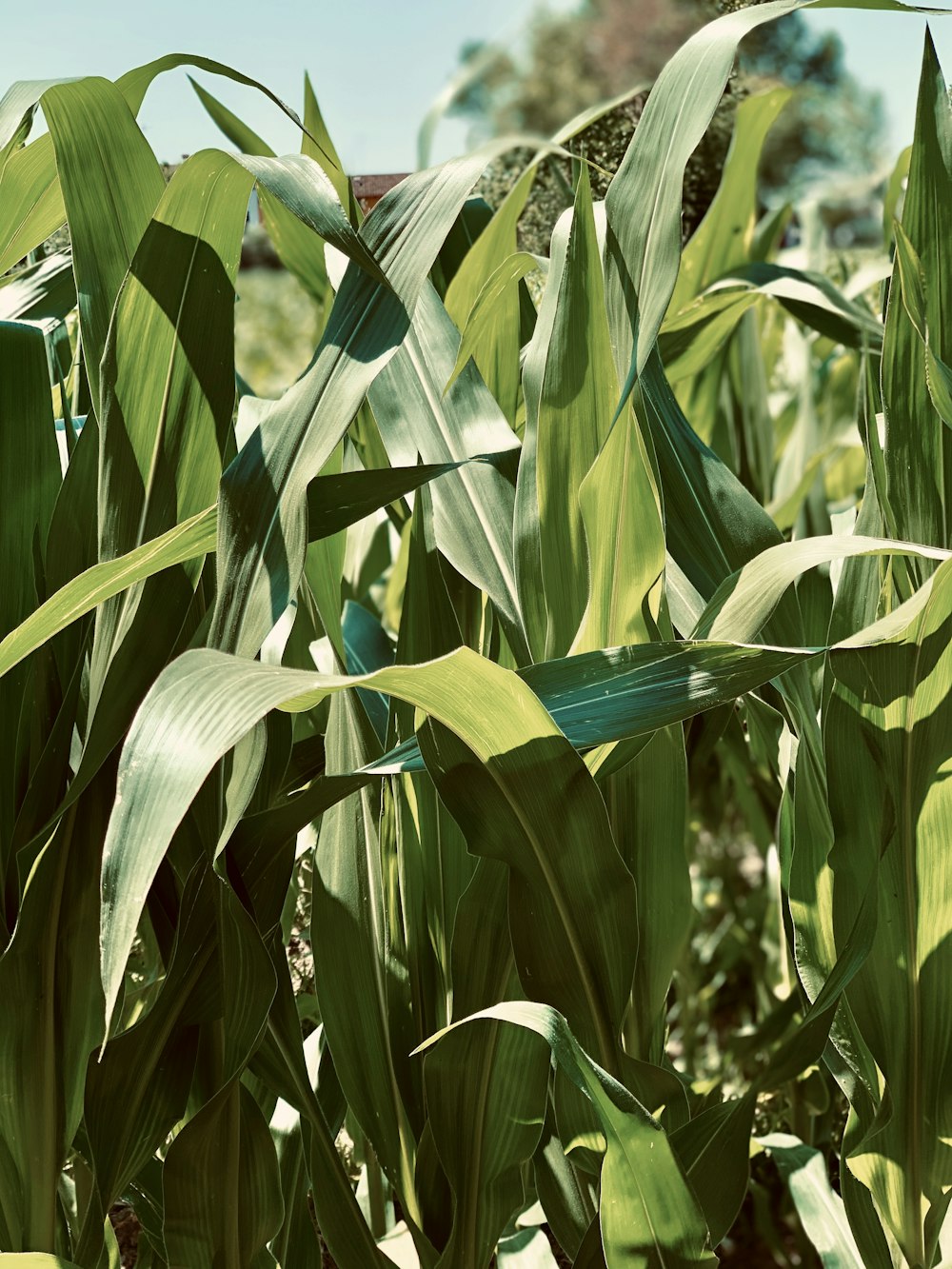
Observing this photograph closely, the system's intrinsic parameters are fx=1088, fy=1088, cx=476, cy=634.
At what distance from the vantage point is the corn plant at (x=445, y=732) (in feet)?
1.17

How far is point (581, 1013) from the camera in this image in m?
0.40

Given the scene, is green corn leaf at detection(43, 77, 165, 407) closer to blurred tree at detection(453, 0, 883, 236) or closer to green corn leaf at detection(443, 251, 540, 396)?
green corn leaf at detection(443, 251, 540, 396)

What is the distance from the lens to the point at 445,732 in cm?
35

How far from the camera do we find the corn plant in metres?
0.36

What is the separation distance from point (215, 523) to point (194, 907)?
0.46ft

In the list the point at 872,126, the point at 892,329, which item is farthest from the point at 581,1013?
the point at 872,126

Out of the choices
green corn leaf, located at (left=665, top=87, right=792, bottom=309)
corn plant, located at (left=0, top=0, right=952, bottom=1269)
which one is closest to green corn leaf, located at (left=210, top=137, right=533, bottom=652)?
corn plant, located at (left=0, top=0, right=952, bottom=1269)

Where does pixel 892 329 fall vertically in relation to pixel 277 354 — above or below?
→ below

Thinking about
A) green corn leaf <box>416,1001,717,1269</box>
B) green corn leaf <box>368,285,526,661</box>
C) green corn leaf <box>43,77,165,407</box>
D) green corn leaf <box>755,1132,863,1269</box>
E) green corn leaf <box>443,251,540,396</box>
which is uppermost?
green corn leaf <box>43,77,165,407</box>

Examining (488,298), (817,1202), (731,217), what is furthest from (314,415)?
(731,217)

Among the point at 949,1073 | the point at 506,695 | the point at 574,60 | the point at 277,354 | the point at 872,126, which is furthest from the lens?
the point at 574,60

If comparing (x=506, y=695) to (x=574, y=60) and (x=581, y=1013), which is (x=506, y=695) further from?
(x=574, y=60)

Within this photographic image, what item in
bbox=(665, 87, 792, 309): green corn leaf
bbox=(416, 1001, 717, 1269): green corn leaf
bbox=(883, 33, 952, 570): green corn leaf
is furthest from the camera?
bbox=(665, 87, 792, 309): green corn leaf

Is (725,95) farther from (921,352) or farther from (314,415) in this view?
(314,415)
